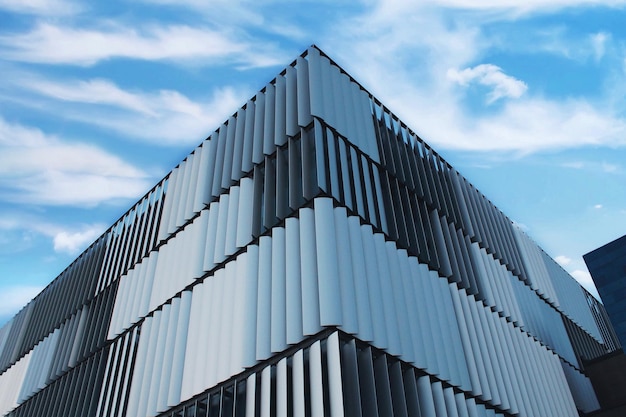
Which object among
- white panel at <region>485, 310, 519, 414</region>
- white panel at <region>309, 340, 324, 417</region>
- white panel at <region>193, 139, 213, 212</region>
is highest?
white panel at <region>193, 139, 213, 212</region>

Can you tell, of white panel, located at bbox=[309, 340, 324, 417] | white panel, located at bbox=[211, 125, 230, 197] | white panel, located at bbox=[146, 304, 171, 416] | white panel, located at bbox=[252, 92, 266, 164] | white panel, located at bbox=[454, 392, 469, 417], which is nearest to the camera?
white panel, located at bbox=[309, 340, 324, 417]

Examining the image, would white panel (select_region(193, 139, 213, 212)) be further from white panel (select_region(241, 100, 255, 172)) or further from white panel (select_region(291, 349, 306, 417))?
white panel (select_region(291, 349, 306, 417))

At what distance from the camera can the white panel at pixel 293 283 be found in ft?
38.0

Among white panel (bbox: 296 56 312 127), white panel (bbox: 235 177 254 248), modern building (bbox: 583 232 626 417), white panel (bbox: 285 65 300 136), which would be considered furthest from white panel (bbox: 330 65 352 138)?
modern building (bbox: 583 232 626 417)

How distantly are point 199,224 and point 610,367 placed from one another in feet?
62.3

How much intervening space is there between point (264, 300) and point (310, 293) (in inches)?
58.2

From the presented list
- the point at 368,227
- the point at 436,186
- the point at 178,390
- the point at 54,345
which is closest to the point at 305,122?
the point at 368,227

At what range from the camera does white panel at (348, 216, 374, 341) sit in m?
11.5

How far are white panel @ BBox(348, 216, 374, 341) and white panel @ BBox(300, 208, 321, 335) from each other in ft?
3.12

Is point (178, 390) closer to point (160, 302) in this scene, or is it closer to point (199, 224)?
point (160, 302)

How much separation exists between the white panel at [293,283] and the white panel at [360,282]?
1.35 meters

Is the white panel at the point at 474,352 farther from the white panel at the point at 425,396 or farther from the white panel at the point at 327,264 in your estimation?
the white panel at the point at 327,264

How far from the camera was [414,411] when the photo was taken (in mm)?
11359

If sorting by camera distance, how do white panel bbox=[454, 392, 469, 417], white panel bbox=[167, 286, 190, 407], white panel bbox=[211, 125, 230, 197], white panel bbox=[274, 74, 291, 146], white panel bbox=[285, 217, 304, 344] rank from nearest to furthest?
white panel bbox=[285, 217, 304, 344] < white panel bbox=[454, 392, 469, 417] < white panel bbox=[167, 286, 190, 407] < white panel bbox=[274, 74, 291, 146] < white panel bbox=[211, 125, 230, 197]
